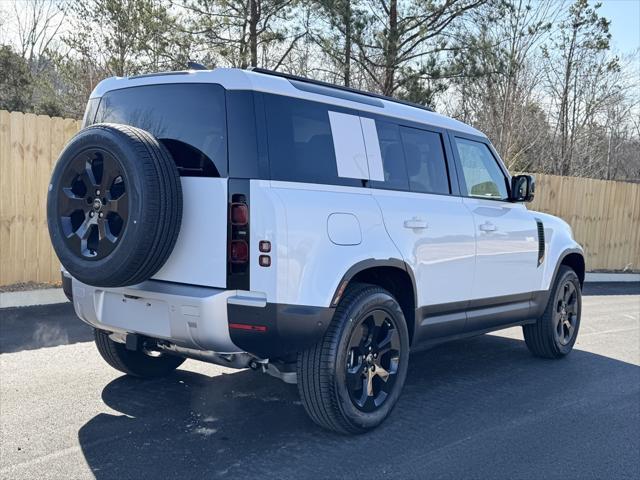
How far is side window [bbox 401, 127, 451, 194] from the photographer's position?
189 inches

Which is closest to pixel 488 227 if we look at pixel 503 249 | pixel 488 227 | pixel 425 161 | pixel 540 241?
pixel 488 227

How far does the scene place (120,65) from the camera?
1481cm

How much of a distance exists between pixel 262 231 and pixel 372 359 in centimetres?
129

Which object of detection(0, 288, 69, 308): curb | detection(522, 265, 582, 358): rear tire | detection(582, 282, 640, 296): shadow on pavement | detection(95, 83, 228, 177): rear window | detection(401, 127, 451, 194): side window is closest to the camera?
detection(95, 83, 228, 177): rear window

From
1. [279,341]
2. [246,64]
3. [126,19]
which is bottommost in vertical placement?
[279,341]

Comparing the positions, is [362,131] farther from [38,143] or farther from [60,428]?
[38,143]

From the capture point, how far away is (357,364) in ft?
13.9

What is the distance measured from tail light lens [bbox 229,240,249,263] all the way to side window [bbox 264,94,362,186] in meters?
0.41

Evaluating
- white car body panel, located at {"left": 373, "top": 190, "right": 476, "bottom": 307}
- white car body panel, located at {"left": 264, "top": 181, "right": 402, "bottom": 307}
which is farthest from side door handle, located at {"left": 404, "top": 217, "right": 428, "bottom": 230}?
white car body panel, located at {"left": 264, "top": 181, "right": 402, "bottom": 307}

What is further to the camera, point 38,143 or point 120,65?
A: point 120,65

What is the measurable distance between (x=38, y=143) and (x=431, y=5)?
9.09 m

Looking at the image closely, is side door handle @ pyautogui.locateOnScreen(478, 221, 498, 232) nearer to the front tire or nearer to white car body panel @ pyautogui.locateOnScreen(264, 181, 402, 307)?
the front tire

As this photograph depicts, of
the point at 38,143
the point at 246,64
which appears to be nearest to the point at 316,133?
the point at 38,143

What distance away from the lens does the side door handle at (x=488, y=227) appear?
5.29 metres
